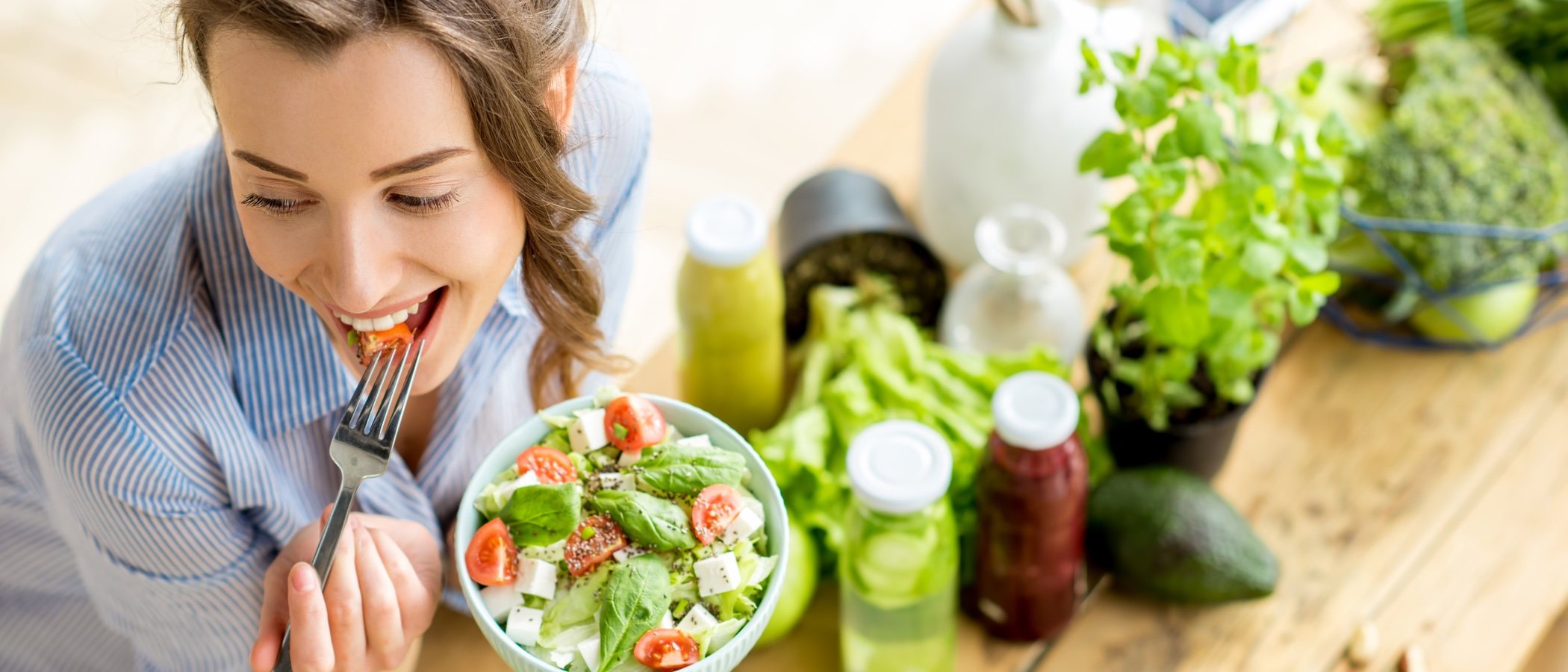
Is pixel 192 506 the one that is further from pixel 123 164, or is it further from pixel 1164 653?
pixel 123 164

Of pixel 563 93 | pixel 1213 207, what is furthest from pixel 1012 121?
pixel 563 93

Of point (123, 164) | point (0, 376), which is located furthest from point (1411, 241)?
point (123, 164)

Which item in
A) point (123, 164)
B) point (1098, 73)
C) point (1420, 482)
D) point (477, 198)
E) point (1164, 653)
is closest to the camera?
point (477, 198)

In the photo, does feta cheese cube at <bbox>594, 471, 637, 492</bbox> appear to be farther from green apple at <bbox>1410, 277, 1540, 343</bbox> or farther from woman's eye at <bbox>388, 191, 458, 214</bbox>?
green apple at <bbox>1410, 277, 1540, 343</bbox>

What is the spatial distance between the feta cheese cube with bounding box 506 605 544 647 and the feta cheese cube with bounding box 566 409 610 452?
124mm

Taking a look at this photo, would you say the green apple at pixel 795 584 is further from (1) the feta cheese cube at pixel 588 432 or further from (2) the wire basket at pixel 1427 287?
(2) the wire basket at pixel 1427 287

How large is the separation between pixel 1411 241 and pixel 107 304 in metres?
1.32

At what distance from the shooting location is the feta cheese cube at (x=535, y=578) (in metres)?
0.86

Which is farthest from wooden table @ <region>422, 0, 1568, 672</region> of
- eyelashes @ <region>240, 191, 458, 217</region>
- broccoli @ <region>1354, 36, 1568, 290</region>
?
eyelashes @ <region>240, 191, 458, 217</region>

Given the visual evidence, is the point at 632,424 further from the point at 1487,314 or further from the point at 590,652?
the point at 1487,314

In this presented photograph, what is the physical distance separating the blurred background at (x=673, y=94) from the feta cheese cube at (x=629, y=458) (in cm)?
134

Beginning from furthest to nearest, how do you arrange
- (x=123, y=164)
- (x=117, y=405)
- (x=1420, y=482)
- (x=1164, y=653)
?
(x=123, y=164) < (x=1420, y=482) < (x=1164, y=653) < (x=117, y=405)

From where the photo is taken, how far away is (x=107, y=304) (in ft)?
3.24

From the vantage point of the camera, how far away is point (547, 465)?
894 mm
